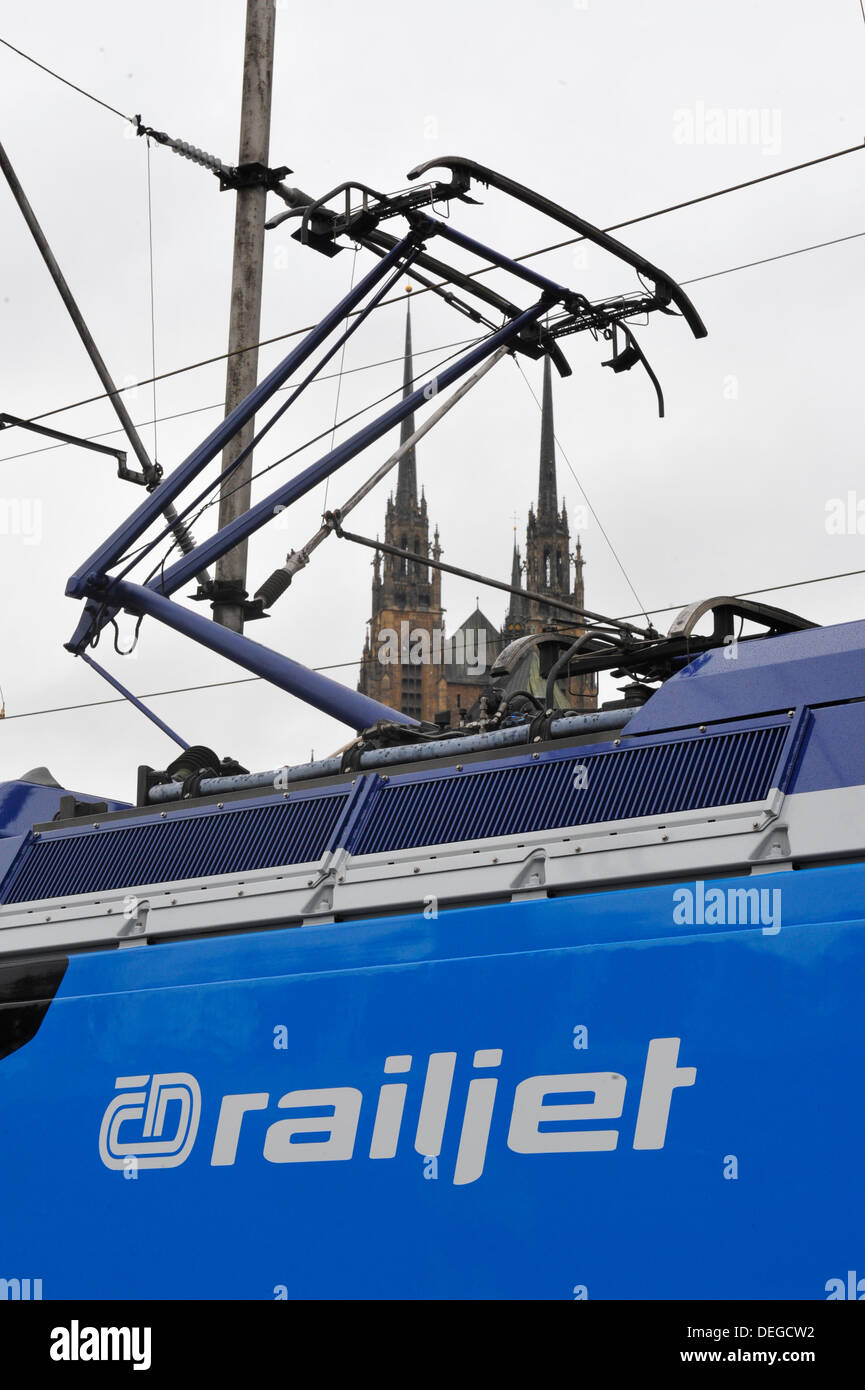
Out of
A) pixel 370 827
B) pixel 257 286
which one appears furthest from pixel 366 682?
pixel 370 827

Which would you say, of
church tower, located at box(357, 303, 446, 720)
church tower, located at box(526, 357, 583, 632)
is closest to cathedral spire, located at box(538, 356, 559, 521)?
church tower, located at box(526, 357, 583, 632)

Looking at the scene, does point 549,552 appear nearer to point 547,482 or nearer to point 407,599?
point 547,482

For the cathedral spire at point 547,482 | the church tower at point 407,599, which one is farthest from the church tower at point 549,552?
the church tower at point 407,599

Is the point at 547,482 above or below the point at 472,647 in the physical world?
above

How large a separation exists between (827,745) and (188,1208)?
3.22m

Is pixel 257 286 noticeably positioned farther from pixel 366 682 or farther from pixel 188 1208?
pixel 366 682

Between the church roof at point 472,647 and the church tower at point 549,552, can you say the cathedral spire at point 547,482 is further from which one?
the church roof at point 472,647

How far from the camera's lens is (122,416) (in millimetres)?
14305

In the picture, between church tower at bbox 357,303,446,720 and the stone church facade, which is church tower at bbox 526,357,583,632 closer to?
the stone church facade

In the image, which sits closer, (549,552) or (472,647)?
(549,552)

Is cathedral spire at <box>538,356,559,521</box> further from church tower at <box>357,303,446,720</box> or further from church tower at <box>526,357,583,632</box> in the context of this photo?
church tower at <box>357,303,446,720</box>

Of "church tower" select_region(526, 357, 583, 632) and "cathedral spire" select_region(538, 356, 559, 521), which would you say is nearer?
"church tower" select_region(526, 357, 583, 632)

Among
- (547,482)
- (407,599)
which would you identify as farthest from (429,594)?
(547,482)

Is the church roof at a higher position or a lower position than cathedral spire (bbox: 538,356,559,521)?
lower
